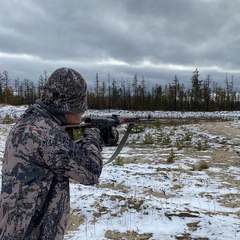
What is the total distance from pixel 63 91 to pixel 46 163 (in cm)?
42

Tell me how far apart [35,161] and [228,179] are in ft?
23.3

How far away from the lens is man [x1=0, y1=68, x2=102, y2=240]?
165 centimetres

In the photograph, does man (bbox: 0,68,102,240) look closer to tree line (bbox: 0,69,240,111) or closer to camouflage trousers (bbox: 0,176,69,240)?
camouflage trousers (bbox: 0,176,69,240)

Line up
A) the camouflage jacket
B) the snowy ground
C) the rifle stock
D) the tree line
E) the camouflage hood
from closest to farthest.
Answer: the camouflage jacket < the camouflage hood < the rifle stock < the snowy ground < the tree line

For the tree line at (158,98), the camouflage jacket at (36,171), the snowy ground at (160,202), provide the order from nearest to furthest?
the camouflage jacket at (36,171) < the snowy ground at (160,202) < the tree line at (158,98)

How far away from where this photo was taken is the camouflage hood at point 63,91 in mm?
1750

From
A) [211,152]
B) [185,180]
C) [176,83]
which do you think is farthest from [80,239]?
[176,83]

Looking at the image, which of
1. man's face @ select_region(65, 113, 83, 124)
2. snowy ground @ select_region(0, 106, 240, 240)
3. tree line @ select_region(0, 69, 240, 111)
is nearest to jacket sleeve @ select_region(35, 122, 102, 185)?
man's face @ select_region(65, 113, 83, 124)

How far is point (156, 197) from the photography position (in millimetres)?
6141

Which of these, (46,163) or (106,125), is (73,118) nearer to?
(46,163)

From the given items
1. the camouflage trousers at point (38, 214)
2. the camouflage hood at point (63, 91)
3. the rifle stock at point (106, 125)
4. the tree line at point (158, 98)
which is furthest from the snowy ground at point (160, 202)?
the tree line at point (158, 98)

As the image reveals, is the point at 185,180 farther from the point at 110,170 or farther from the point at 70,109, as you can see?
the point at 70,109

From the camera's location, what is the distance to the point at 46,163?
5.43 ft

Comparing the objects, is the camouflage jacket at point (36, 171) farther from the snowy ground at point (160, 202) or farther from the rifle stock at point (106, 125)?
the snowy ground at point (160, 202)
